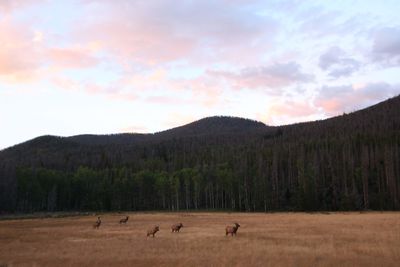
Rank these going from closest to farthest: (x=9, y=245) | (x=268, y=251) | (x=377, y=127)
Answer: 1. (x=268, y=251)
2. (x=9, y=245)
3. (x=377, y=127)

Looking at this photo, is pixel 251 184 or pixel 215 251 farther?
pixel 251 184

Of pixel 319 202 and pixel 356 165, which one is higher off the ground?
pixel 356 165

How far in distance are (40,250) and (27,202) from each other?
111 metres

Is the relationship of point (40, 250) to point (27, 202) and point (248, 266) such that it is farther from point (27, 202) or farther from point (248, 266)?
point (27, 202)

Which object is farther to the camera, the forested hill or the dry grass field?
the forested hill

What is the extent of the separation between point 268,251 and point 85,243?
49.1ft

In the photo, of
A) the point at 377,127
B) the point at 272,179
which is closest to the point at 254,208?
the point at 272,179

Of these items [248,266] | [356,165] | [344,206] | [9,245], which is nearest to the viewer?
[248,266]

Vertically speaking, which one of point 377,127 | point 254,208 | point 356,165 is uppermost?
point 377,127

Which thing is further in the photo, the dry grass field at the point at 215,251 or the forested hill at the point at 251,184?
the forested hill at the point at 251,184

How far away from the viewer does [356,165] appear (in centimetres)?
13112

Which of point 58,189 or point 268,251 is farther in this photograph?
point 58,189

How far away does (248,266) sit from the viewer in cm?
2395

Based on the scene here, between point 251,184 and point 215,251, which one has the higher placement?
point 251,184
